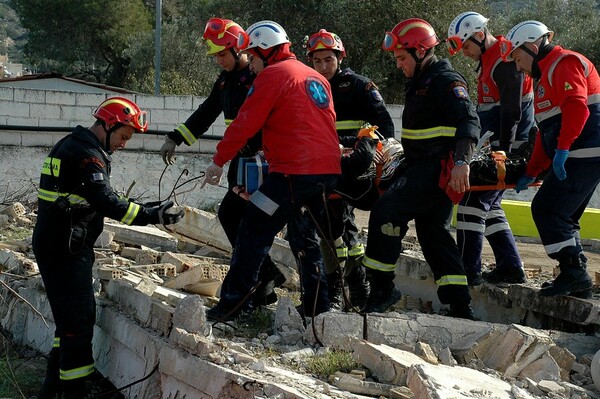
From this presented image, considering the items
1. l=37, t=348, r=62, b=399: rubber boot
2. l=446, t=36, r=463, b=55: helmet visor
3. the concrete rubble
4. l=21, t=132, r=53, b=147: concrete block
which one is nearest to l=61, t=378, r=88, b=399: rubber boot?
l=37, t=348, r=62, b=399: rubber boot

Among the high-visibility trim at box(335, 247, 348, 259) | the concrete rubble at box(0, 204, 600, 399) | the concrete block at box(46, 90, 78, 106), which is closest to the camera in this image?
the concrete rubble at box(0, 204, 600, 399)

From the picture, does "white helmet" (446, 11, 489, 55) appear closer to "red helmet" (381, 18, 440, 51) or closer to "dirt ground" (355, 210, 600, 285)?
"red helmet" (381, 18, 440, 51)

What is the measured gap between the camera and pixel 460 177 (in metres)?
5.93

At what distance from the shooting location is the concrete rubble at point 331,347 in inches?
193

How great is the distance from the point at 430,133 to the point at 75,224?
2397 millimetres

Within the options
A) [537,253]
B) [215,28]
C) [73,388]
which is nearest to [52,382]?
[73,388]

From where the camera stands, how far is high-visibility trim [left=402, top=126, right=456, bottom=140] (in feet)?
20.3

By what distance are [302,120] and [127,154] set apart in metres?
8.37

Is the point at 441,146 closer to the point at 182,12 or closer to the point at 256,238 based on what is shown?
the point at 256,238

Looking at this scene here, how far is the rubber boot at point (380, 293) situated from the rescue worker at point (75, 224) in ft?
4.47

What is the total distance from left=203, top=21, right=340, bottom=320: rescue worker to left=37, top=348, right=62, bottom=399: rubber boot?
1140 millimetres

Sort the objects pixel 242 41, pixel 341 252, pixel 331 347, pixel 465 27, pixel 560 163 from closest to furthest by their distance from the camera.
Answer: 1. pixel 331 347
2. pixel 560 163
3. pixel 242 41
4. pixel 341 252
5. pixel 465 27

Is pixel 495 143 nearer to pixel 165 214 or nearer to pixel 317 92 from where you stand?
pixel 317 92

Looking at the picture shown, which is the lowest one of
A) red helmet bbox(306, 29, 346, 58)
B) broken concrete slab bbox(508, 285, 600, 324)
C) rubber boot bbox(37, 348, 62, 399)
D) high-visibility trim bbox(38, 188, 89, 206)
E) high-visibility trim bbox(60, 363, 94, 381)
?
rubber boot bbox(37, 348, 62, 399)
